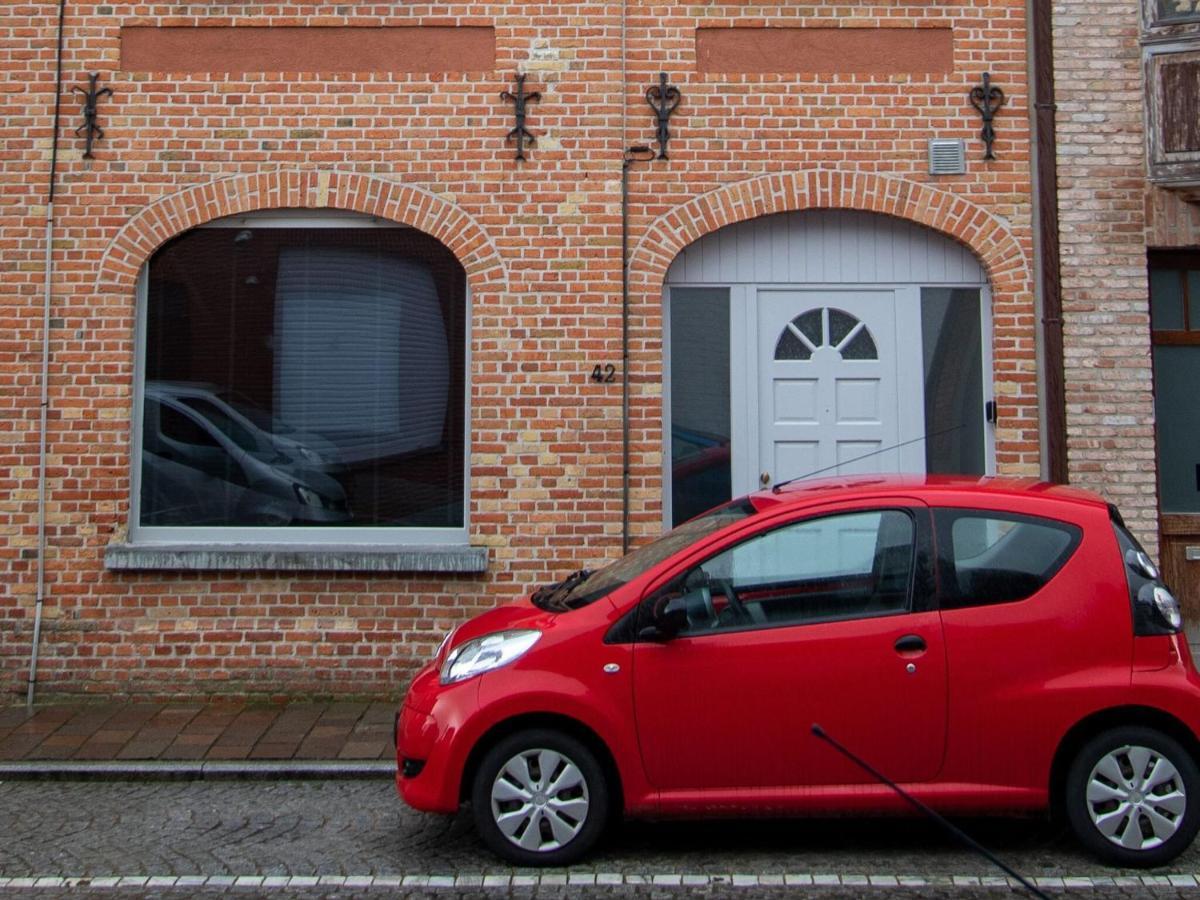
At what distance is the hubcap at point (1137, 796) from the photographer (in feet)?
17.3

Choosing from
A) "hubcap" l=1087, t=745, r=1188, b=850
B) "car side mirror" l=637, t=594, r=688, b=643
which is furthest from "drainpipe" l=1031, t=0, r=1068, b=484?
"car side mirror" l=637, t=594, r=688, b=643

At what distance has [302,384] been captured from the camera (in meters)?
9.06

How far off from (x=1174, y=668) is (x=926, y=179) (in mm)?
4545

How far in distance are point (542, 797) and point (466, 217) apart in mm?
4724

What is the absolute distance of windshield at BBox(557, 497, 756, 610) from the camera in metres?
5.73

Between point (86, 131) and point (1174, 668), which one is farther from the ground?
point (86, 131)

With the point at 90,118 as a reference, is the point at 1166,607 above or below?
below

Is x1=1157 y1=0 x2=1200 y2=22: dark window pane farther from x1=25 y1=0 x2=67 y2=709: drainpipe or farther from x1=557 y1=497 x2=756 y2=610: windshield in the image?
x1=25 y1=0 x2=67 y2=709: drainpipe

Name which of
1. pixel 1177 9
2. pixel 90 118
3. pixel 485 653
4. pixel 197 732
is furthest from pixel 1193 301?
pixel 90 118

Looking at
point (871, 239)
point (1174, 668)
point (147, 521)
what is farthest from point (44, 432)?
point (1174, 668)

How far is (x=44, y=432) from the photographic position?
8.74 m

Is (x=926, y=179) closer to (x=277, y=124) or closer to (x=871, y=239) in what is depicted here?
(x=871, y=239)

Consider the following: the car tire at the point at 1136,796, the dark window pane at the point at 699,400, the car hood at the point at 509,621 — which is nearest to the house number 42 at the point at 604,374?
the dark window pane at the point at 699,400

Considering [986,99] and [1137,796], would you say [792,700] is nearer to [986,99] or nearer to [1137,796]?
[1137,796]
